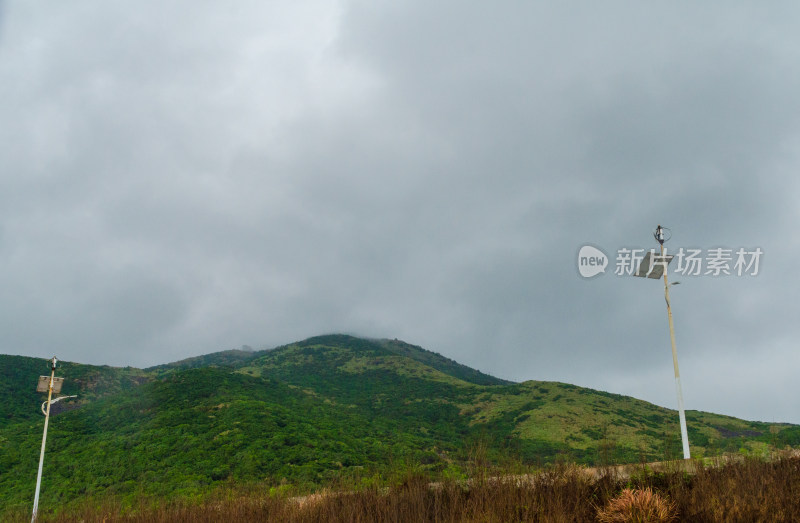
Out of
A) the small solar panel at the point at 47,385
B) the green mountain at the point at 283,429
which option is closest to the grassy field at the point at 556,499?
the green mountain at the point at 283,429

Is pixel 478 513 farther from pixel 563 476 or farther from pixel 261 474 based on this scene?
pixel 261 474

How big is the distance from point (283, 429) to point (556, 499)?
4152 centimetres

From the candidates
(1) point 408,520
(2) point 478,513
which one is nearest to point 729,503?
(2) point 478,513

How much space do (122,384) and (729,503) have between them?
83.9 m

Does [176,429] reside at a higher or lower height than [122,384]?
lower

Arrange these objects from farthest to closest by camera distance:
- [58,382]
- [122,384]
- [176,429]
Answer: [122,384], [176,429], [58,382]

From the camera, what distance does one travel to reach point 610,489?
8445mm

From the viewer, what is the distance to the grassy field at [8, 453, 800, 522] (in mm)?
6578

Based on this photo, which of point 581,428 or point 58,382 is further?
point 581,428

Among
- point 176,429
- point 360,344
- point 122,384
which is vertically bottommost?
point 176,429

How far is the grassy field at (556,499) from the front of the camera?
658 centimetres

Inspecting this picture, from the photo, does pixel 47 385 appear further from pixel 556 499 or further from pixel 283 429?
pixel 283 429

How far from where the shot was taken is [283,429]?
4441cm

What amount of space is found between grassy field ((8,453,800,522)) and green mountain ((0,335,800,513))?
1.05 meters
